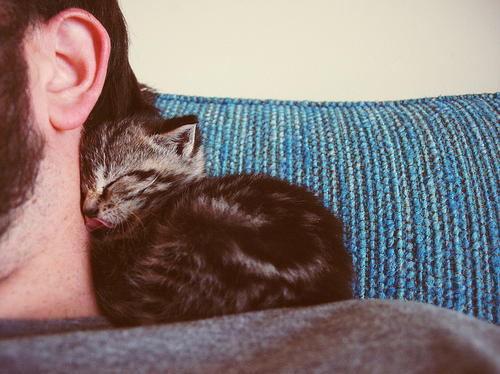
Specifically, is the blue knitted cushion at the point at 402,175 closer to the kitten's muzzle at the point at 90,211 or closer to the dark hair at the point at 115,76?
the dark hair at the point at 115,76

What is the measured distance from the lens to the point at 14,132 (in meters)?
0.70

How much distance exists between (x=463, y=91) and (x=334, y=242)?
55.1 inches

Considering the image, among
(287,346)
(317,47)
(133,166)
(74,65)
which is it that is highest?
(317,47)

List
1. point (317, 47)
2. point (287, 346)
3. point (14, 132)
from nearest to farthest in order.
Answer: point (287, 346)
point (14, 132)
point (317, 47)

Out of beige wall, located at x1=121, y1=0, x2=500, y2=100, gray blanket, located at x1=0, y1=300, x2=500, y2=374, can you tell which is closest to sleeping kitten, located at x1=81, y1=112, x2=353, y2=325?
gray blanket, located at x1=0, y1=300, x2=500, y2=374

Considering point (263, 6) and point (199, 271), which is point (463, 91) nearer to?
point (263, 6)

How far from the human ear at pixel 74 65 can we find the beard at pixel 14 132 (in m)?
0.07

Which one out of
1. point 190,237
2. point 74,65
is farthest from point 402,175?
point 74,65

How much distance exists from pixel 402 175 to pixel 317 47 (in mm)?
1076

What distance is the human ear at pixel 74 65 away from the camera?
796mm

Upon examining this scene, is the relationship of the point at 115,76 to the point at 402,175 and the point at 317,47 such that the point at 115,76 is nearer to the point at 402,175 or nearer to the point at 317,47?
the point at 402,175

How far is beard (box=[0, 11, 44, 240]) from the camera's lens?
0.69 meters

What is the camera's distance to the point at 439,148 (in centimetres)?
100

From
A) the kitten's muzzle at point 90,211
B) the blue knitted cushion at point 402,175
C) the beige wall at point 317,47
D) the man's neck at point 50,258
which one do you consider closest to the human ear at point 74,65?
the man's neck at point 50,258
